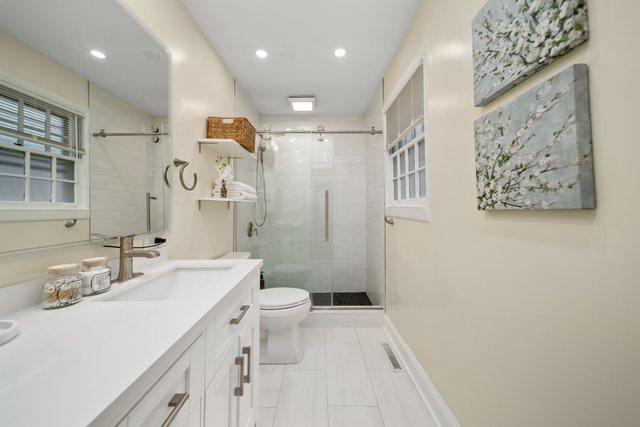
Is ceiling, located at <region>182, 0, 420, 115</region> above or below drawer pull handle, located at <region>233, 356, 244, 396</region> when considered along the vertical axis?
above

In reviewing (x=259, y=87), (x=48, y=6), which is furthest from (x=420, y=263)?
(x=259, y=87)

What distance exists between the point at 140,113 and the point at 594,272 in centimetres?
176

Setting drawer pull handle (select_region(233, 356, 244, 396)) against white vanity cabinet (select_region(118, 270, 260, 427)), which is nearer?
white vanity cabinet (select_region(118, 270, 260, 427))

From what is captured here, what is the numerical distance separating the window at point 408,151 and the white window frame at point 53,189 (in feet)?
5.42

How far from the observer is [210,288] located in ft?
2.99

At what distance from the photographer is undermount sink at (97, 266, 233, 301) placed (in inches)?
42.4

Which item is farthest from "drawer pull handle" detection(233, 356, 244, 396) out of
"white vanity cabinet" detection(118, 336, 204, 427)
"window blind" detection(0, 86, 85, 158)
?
"window blind" detection(0, 86, 85, 158)

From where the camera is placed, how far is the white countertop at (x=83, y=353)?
0.37 meters

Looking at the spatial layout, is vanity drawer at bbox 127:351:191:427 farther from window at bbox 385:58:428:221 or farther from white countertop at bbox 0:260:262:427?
window at bbox 385:58:428:221

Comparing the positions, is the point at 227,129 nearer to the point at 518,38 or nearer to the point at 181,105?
the point at 181,105

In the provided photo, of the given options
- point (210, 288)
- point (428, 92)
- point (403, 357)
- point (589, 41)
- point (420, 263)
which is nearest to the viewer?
point (589, 41)

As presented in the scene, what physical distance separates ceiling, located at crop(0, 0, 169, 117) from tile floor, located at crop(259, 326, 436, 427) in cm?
180

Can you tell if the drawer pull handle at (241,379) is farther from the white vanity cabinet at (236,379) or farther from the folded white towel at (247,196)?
the folded white towel at (247,196)

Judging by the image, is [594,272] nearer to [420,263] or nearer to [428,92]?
[420,263]
